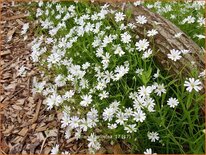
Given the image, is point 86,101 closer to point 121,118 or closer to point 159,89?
point 121,118

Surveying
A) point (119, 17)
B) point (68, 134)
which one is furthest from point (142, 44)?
point (68, 134)

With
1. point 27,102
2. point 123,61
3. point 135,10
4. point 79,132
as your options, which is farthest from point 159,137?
point 27,102

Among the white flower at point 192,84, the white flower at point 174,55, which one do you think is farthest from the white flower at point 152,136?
the white flower at point 174,55

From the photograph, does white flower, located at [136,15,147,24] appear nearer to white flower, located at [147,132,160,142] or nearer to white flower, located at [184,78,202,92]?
white flower, located at [184,78,202,92]

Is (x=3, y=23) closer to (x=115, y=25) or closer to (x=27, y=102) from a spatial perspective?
(x=27, y=102)

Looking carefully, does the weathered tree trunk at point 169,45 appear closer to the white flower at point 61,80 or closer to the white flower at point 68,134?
the white flower at point 61,80

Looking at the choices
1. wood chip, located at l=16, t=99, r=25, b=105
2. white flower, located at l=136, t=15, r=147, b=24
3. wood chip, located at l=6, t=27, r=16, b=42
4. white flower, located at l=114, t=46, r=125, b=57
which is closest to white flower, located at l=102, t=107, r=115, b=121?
white flower, located at l=114, t=46, r=125, b=57

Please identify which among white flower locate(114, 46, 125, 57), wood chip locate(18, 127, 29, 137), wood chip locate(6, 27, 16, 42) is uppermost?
wood chip locate(6, 27, 16, 42)
